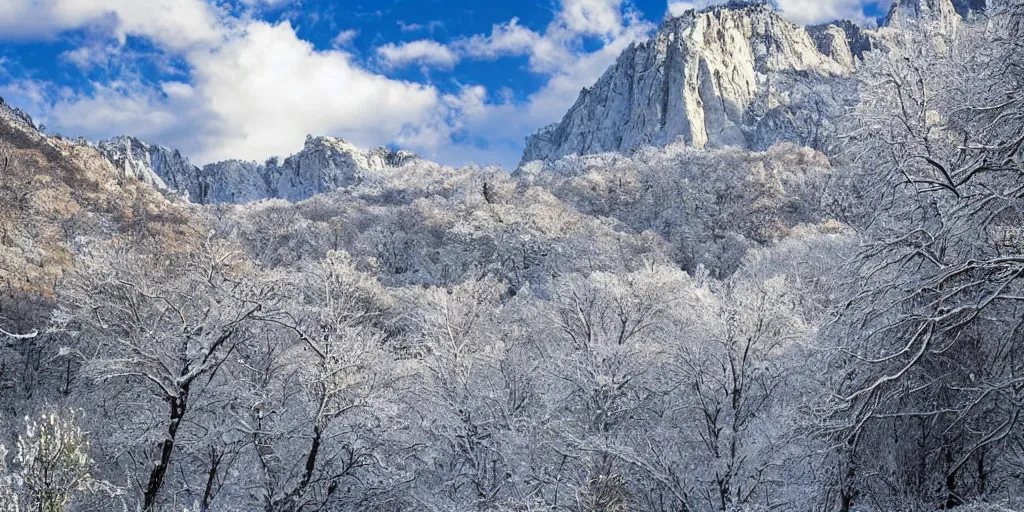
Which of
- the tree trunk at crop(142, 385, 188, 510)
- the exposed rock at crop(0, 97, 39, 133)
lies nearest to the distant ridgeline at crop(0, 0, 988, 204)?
the exposed rock at crop(0, 97, 39, 133)

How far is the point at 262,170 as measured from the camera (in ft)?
645

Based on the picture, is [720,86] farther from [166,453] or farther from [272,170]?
[166,453]

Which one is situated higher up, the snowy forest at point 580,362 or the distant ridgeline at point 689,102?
the distant ridgeline at point 689,102

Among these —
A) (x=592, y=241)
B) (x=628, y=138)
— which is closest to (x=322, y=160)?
(x=628, y=138)

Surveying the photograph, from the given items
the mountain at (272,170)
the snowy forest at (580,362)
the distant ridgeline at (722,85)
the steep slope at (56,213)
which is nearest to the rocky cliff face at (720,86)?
the distant ridgeline at (722,85)

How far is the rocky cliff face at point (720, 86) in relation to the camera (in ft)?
408

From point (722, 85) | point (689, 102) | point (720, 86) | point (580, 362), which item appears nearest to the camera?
point (580, 362)

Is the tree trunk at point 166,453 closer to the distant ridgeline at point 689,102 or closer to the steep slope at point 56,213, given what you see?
the steep slope at point 56,213

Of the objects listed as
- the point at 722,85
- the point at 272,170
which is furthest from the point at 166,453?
the point at 272,170

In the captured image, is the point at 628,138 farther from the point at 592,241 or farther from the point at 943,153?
the point at 943,153

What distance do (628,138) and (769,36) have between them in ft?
137

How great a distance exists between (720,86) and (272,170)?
126 meters

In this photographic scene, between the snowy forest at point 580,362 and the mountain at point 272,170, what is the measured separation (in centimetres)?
13146

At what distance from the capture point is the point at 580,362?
63.2 feet
